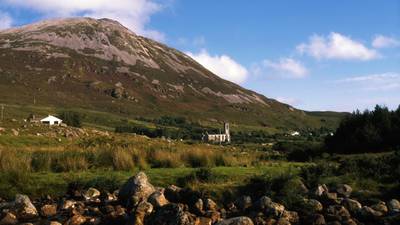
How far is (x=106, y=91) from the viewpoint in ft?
625

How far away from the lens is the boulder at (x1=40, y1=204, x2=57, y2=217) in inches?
596

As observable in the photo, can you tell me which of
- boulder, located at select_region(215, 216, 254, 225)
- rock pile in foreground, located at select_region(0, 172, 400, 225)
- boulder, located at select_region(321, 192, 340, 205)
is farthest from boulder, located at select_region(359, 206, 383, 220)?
boulder, located at select_region(215, 216, 254, 225)

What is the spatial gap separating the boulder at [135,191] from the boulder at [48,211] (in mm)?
1914

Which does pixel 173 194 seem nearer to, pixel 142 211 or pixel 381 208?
pixel 142 211

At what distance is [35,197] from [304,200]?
830 cm

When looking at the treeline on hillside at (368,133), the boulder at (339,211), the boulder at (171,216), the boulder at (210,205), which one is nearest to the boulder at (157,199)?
the boulder at (171,216)

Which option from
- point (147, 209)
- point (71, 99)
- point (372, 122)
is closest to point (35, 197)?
point (147, 209)

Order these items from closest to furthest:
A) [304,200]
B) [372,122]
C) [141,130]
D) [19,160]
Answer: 1. [304,200]
2. [19,160]
3. [372,122]
4. [141,130]

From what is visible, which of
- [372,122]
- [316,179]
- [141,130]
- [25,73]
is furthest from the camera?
[25,73]

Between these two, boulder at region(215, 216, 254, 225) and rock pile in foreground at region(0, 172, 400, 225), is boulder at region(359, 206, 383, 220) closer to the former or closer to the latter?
rock pile in foreground at region(0, 172, 400, 225)

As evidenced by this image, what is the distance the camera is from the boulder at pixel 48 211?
596 inches

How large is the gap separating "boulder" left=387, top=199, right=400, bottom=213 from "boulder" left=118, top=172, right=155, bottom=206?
22.0 feet

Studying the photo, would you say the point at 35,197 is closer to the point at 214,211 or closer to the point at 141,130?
the point at 214,211

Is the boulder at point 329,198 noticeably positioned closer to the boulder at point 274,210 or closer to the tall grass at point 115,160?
the boulder at point 274,210
